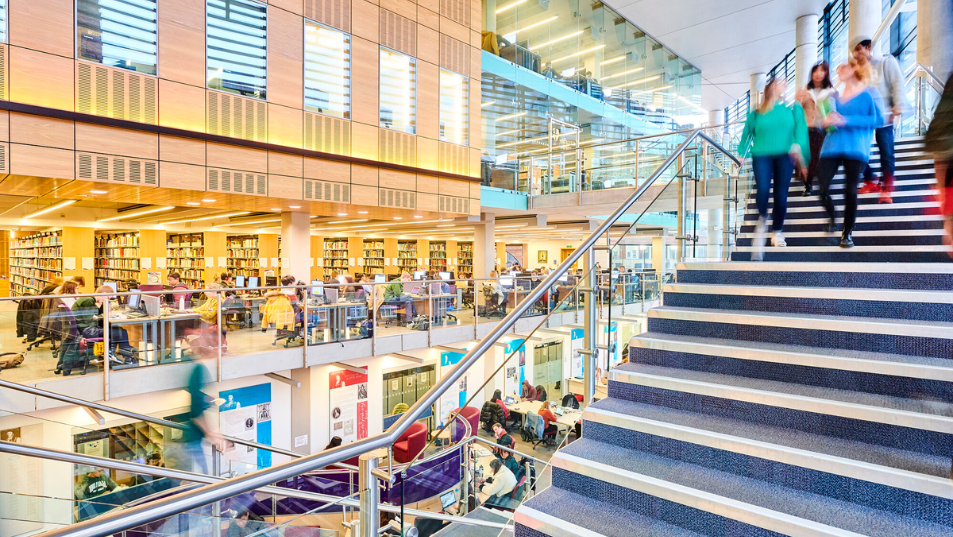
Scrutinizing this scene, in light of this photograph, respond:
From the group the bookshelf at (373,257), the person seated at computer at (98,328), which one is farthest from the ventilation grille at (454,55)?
the bookshelf at (373,257)

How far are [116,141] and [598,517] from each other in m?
7.13

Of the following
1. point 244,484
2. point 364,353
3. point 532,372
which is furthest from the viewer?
point 364,353

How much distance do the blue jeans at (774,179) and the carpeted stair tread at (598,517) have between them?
2622 millimetres

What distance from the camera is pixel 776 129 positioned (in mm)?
3449

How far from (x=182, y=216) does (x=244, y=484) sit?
1204 cm

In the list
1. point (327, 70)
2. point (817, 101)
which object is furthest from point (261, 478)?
point (327, 70)

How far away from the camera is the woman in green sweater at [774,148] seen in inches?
135

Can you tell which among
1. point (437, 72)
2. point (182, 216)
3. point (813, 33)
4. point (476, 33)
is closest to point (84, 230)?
point (182, 216)

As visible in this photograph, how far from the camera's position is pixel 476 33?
10.7 meters

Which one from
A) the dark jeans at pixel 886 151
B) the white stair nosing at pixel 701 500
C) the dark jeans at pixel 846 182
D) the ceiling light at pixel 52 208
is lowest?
the white stair nosing at pixel 701 500

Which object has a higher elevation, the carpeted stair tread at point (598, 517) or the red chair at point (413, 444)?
the carpeted stair tread at point (598, 517)

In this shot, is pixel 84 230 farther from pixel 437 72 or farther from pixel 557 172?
pixel 557 172

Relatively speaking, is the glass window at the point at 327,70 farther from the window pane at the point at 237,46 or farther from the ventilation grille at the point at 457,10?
the ventilation grille at the point at 457,10

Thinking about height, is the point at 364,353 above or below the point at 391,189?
below
